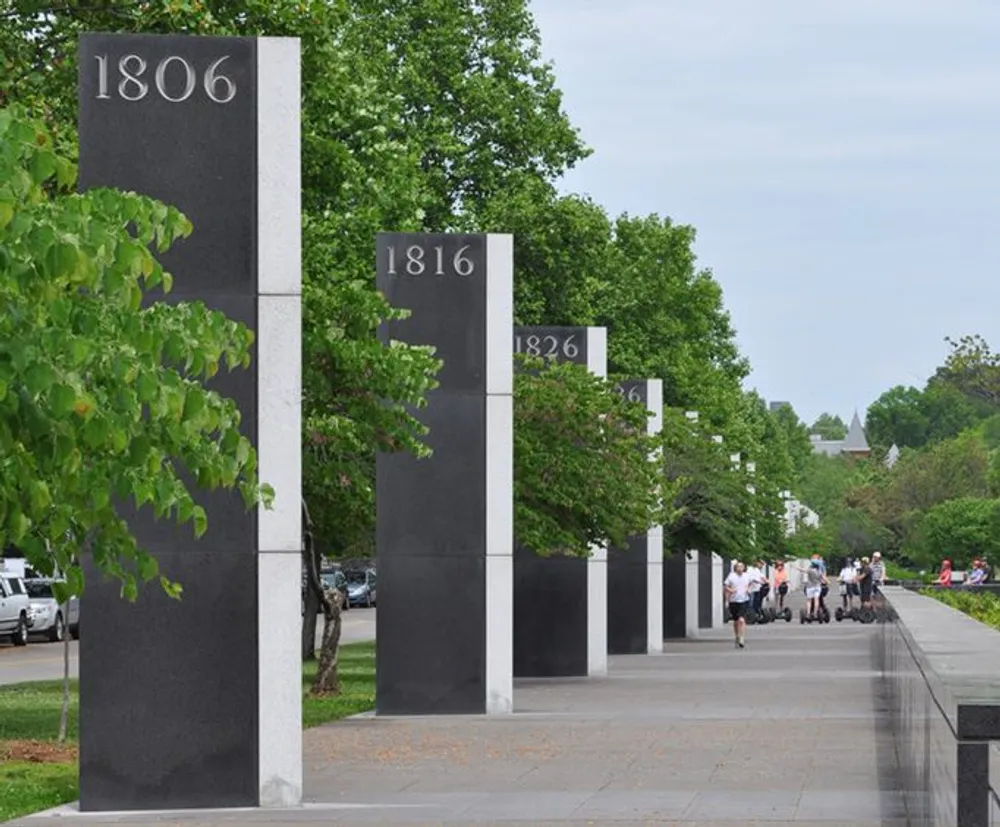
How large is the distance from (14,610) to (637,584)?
52.5 feet

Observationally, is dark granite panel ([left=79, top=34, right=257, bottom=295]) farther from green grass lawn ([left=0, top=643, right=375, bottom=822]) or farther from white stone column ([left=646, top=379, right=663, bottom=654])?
white stone column ([left=646, top=379, right=663, bottom=654])

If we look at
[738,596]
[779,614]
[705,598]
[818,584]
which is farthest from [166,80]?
[779,614]

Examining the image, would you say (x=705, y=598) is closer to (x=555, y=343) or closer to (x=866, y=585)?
(x=866, y=585)

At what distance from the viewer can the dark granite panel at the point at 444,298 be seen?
29.0 meters

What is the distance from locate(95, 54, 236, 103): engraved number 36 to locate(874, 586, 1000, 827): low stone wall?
6.33 metres

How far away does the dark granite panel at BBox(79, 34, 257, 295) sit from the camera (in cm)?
1872

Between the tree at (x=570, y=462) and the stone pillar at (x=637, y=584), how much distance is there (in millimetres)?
10899

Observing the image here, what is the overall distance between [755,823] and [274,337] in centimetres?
485

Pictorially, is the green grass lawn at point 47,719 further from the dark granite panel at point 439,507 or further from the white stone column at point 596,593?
the white stone column at point 596,593

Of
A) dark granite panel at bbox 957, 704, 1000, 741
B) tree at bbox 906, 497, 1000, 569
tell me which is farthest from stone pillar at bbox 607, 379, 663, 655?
tree at bbox 906, 497, 1000, 569

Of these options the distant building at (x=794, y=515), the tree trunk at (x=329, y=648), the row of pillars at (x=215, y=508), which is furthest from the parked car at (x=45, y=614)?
the row of pillars at (x=215, y=508)

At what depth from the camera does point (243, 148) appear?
1875 centimetres

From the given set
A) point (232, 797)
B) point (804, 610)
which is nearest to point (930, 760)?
point (232, 797)

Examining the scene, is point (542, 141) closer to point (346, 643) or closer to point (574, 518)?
point (346, 643)
